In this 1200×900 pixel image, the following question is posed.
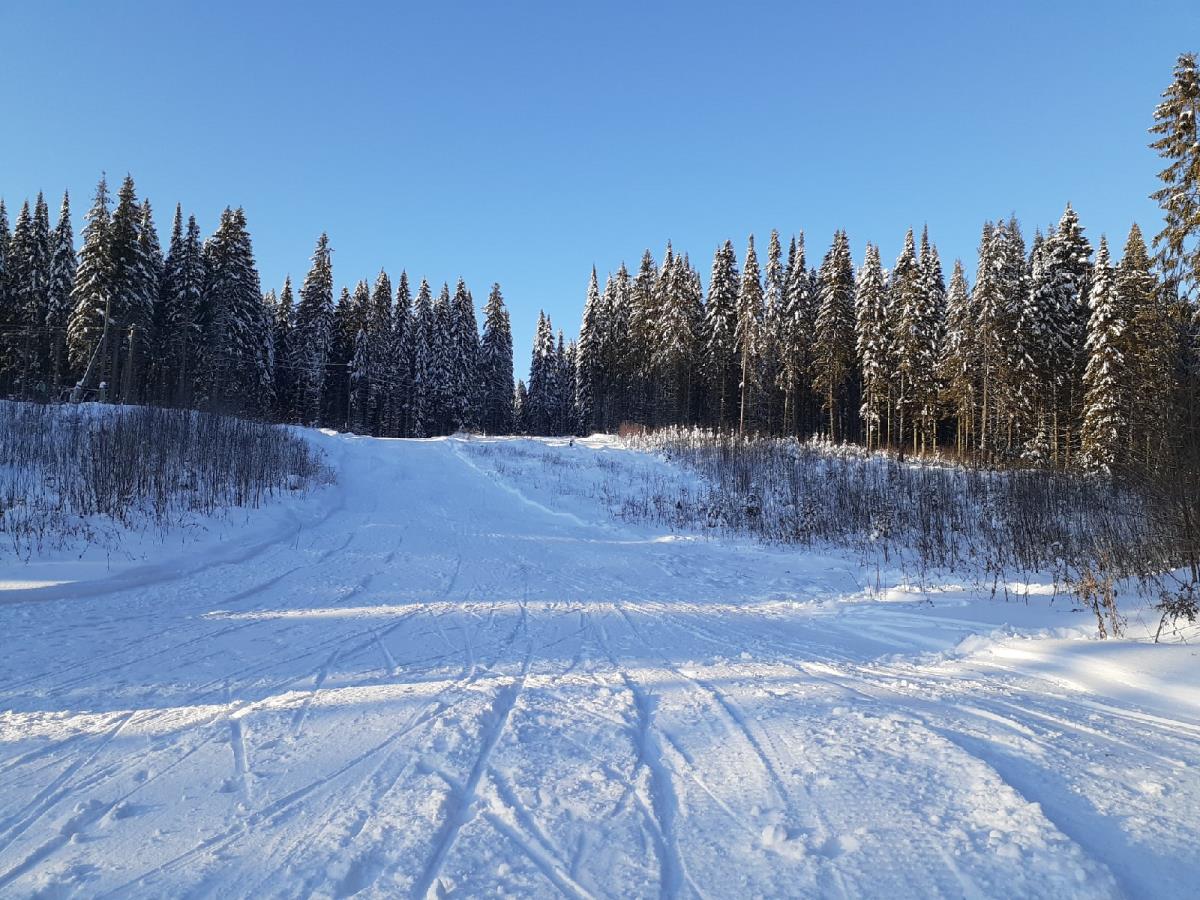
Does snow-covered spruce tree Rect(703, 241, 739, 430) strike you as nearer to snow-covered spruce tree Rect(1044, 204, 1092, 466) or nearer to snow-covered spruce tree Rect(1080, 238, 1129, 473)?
snow-covered spruce tree Rect(1044, 204, 1092, 466)

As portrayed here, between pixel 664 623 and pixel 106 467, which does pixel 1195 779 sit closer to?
pixel 664 623

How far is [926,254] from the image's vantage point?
4431cm

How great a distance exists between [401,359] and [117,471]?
5114 cm

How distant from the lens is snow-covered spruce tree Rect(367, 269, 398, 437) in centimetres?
5803

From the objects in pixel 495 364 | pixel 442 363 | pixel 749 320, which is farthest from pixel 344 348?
pixel 749 320

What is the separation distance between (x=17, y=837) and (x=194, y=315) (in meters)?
48.2

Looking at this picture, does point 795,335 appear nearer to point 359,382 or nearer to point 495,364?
point 495,364

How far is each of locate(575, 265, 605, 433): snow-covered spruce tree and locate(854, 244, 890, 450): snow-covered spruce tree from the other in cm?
2784

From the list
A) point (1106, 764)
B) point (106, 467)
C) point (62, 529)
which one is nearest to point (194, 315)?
point (106, 467)

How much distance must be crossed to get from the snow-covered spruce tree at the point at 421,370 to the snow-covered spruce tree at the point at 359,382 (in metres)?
4.40

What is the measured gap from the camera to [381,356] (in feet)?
194

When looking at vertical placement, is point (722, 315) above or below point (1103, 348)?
above

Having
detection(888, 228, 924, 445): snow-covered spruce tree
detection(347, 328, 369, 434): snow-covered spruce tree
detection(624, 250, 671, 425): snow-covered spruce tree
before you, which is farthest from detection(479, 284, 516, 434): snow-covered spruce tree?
detection(888, 228, 924, 445): snow-covered spruce tree

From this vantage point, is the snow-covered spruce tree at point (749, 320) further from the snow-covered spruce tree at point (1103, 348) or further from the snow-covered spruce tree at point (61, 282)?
the snow-covered spruce tree at point (61, 282)
